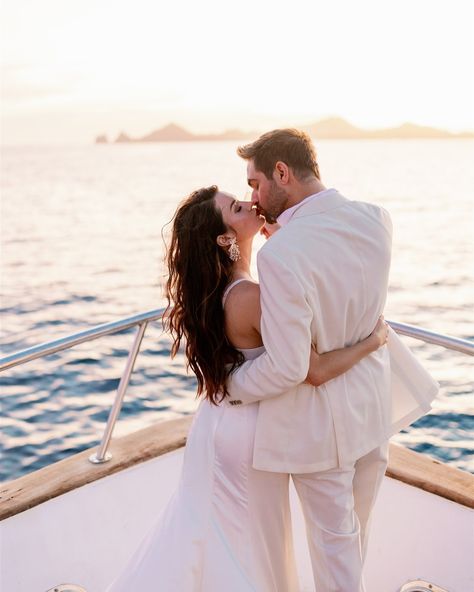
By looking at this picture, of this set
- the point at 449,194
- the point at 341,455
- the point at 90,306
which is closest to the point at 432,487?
the point at 341,455

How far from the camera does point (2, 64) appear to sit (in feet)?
117

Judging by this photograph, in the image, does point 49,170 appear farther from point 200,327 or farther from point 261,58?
point 200,327

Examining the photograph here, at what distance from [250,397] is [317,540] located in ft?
1.59

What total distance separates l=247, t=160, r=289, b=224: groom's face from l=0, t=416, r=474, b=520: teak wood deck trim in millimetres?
1557

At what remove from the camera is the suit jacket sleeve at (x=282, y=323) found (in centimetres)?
183

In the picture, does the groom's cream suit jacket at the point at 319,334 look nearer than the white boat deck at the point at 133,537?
Yes

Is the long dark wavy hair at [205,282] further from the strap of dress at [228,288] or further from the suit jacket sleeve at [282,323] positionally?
the suit jacket sleeve at [282,323]

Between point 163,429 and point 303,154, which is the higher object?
point 303,154

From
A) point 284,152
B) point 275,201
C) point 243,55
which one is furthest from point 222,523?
point 243,55

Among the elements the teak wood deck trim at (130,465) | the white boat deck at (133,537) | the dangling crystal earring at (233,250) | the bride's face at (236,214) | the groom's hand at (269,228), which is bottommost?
Answer: the white boat deck at (133,537)

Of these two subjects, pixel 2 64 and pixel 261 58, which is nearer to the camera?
pixel 261 58

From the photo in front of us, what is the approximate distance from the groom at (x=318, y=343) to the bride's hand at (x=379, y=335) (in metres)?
0.02

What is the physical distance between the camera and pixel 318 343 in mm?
1984

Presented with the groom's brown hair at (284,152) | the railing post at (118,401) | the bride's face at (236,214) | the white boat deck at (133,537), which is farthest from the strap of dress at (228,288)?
the white boat deck at (133,537)
